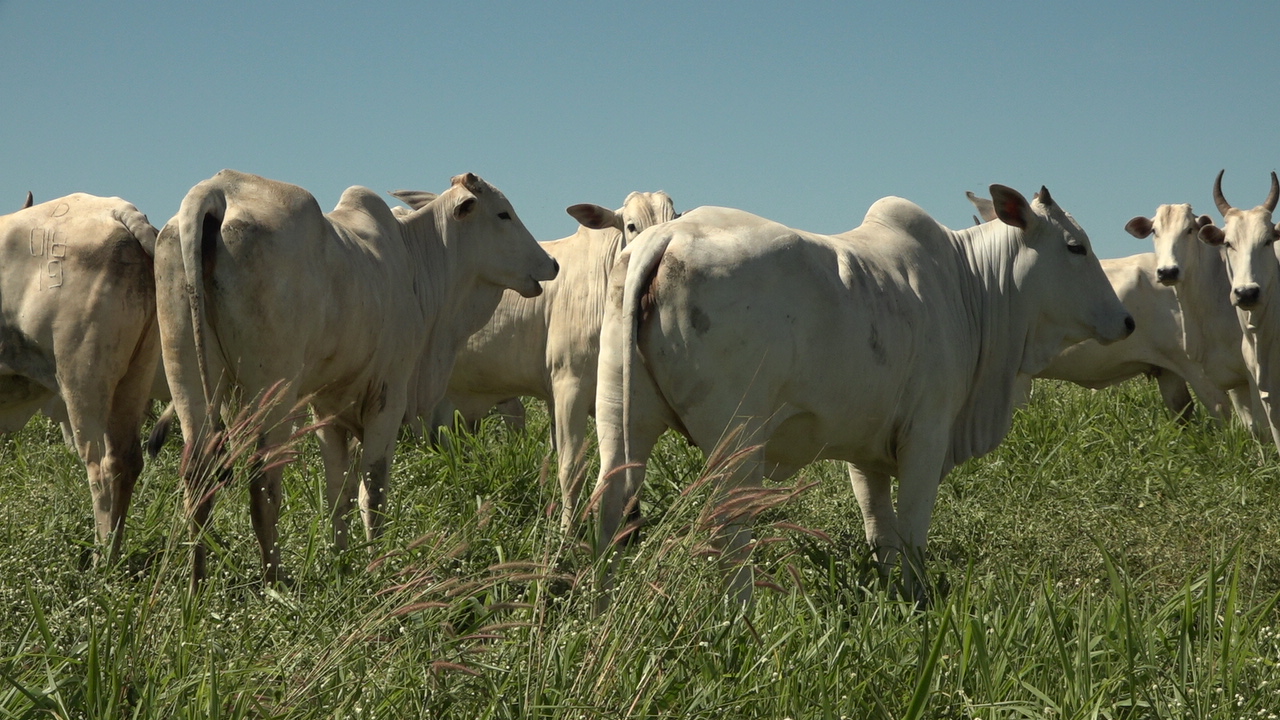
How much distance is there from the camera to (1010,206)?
544 centimetres

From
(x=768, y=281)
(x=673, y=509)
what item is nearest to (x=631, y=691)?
(x=673, y=509)

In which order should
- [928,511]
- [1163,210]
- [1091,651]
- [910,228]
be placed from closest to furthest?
[1091,651]
[928,511]
[910,228]
[1163,210]

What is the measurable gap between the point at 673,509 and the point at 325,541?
6.07 feet

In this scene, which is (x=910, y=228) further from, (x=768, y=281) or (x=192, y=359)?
(x=192, y=359)

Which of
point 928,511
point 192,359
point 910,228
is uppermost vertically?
point 910,228

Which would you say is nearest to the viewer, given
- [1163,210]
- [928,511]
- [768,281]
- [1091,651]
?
[1091,651]

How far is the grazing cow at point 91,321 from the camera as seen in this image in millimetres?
4871

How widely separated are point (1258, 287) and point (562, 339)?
460cm

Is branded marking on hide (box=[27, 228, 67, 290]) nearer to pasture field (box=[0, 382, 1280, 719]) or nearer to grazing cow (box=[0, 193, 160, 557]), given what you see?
grazing cow (box=[0, 193, 160, 557])

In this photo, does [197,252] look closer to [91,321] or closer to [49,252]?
[91,321]

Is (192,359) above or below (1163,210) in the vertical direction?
below

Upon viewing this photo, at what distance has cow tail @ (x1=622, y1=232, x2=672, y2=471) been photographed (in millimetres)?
4020

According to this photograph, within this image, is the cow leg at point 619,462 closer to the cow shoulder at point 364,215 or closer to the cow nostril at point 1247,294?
the cow shoulder at point 364,215

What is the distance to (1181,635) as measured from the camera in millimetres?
3188
